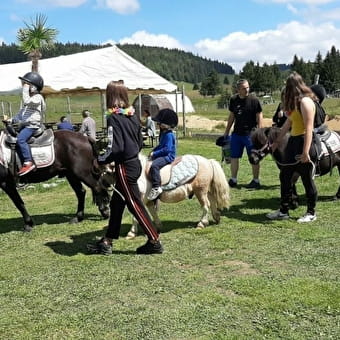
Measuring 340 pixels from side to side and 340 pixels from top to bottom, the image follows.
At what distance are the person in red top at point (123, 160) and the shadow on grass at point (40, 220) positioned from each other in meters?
2.24

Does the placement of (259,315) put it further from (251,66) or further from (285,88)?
(251,66)

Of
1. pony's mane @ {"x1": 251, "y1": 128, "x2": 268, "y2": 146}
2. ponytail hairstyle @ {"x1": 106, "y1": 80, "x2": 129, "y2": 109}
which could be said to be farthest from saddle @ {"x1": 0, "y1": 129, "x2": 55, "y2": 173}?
pony's mane @ {"x1": 251, "y1": 128, "x2": 268, "y2": 146}

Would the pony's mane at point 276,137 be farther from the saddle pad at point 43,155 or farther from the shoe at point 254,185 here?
the saddle pad at point 43,155

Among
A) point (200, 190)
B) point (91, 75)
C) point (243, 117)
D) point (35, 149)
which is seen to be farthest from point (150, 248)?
point (91, 75)

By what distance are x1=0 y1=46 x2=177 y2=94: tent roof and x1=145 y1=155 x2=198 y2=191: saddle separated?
11687 mm

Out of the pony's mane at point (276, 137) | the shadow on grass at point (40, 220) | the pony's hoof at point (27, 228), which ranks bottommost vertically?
the shadow on grass at point (40, 220)

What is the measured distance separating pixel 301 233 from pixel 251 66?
328 feet

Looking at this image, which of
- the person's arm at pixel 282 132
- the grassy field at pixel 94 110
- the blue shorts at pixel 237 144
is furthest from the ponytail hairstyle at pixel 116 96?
the grassy field at pixel 94 110

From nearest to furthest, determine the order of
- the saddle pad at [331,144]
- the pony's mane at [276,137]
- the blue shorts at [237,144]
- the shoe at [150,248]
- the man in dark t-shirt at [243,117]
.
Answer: the shoe at [150,248]
the pony's mane at [276,137]
the saddle pad at [331,144]
the man in dark t-shirt at [243,117]
the blue shorts at [237,144]

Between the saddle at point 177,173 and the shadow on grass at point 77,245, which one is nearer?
the shadow on grass at point 77,245

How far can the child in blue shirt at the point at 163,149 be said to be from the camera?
6105mm

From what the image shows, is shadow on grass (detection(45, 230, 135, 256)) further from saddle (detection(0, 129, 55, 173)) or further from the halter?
the halter

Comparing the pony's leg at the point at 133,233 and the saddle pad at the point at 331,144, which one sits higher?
the saddle pad at the point at 331,144

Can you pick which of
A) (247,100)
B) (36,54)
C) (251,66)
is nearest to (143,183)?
(247,100)
